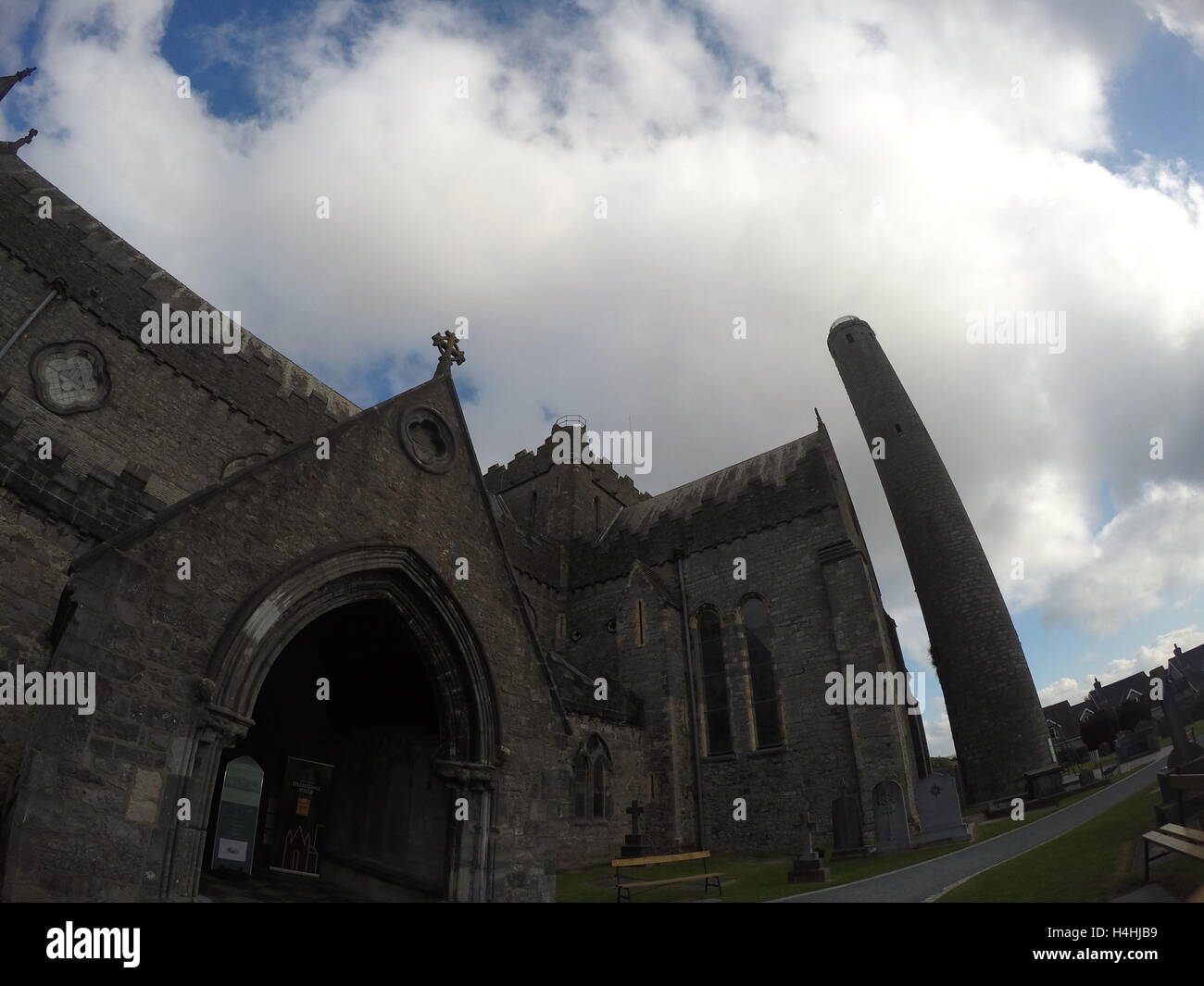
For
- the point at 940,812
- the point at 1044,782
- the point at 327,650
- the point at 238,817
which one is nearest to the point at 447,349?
the point at 327,650

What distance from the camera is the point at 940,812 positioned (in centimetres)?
1471

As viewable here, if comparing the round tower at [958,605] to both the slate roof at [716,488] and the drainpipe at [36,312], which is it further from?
the drainpipe at [36,312]

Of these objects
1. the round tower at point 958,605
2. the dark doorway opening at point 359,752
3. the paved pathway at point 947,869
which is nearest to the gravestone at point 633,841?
the paved pathway at point 947,869

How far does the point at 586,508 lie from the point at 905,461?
48.3 ft

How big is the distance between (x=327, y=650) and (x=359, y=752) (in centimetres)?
185

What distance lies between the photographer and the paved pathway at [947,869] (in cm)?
922

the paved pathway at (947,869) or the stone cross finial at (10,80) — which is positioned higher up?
the stone cross finial at (10,80)

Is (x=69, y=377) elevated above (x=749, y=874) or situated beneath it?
elevated above

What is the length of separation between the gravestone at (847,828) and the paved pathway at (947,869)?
2.45m

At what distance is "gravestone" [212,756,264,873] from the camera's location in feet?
33.8

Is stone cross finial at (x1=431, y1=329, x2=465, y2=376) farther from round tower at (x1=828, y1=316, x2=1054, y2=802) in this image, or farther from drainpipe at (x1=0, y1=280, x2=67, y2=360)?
round tower at (x1=828, y1=316, x2=1054, y2=802)

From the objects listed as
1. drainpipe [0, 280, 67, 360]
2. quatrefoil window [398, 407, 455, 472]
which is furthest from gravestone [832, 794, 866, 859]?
drainpipe [0, 280, 67, 360]

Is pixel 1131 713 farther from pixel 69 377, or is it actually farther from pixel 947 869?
pixel 69 377

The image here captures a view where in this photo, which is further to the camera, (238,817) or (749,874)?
(749,874)
